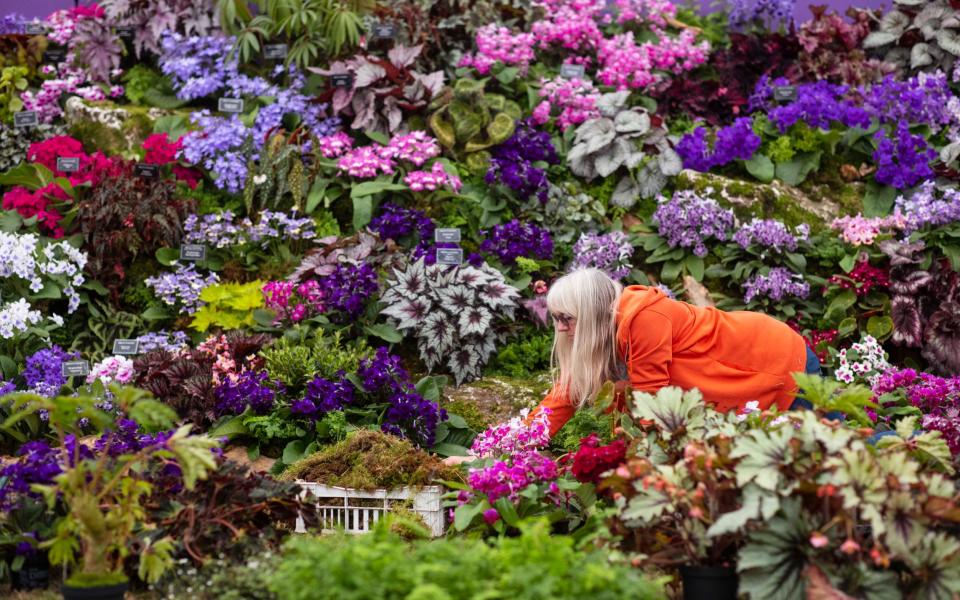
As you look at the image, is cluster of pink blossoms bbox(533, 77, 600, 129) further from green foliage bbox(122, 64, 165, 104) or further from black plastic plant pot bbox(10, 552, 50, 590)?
black plastic plant pot bbox(10, 552, 50, 590)

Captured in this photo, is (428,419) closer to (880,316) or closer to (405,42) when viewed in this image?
(880,316)

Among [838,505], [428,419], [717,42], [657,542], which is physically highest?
[717,42]

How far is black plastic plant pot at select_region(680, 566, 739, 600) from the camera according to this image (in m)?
2.99

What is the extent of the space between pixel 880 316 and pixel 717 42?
12.0 feet

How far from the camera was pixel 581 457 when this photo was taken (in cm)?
350

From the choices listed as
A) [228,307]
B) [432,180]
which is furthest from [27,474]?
[432,180]

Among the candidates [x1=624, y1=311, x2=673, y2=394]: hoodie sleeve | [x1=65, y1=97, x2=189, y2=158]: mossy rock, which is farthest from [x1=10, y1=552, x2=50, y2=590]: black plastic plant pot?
[x1=65, y1=97, x2=189, y2=158]: mossy rock

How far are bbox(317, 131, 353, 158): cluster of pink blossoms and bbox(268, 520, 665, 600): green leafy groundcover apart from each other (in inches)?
187

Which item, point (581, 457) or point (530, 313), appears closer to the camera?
point (581, 457)

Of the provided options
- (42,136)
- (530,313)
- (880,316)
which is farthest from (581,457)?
(42,136)

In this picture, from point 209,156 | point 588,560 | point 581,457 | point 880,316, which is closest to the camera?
point 588,560

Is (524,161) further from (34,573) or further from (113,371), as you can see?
(34,573)

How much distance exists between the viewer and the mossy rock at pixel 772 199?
22.2 ft

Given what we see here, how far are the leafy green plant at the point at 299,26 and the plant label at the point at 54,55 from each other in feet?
4.74
